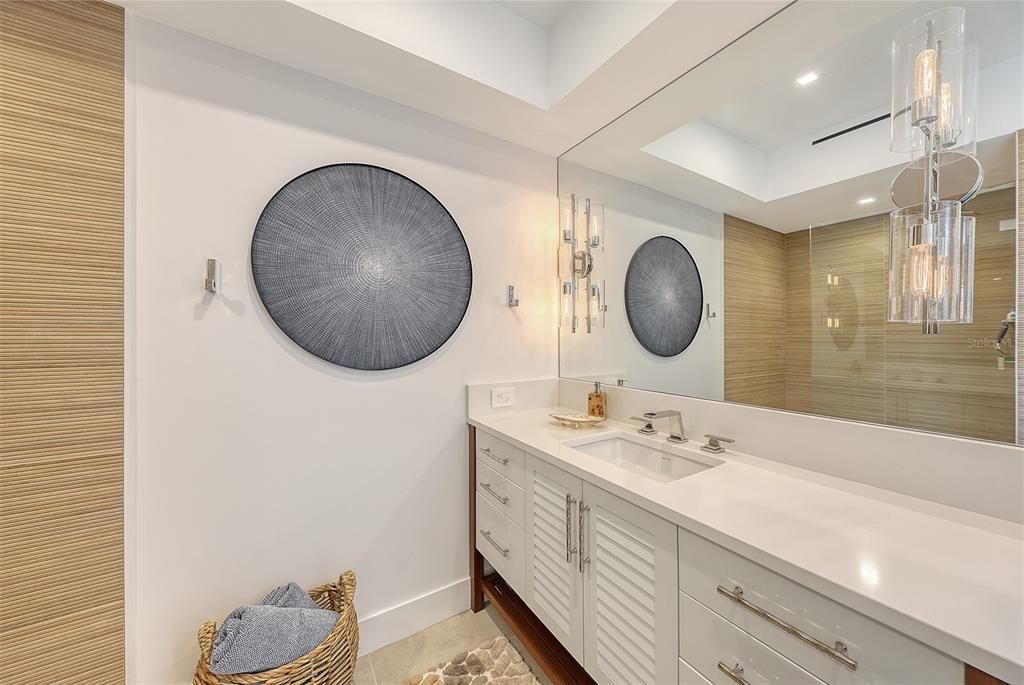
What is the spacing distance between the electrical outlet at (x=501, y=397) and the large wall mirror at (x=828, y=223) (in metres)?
0.60

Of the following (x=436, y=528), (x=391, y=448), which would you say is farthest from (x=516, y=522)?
(x=391, y=448)

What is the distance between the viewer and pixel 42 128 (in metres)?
1.09

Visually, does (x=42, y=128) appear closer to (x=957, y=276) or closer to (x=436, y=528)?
(x=436, y=528)

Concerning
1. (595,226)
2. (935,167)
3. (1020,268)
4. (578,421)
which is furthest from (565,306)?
(1020,268)

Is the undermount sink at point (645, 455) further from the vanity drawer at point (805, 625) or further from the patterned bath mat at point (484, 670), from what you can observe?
the patterned bath mat at point (484, 670)

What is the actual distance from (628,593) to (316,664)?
954 millimetres

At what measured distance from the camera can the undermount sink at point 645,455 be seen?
53.5 inches

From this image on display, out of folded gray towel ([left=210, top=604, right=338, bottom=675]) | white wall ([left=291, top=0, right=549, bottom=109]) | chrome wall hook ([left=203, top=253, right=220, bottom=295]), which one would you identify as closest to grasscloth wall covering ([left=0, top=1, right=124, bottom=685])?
chrome wall hook ([left=203, top=253, right=220, bottom=295])

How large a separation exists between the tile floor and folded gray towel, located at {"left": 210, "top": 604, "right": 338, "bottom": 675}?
1.23ft

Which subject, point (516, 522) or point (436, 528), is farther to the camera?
point (436, 528)

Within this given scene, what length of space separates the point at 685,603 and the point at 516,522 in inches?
29.0

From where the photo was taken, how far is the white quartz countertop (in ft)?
1.81

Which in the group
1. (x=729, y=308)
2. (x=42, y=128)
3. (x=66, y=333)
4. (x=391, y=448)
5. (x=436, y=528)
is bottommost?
(x=436, y=528)

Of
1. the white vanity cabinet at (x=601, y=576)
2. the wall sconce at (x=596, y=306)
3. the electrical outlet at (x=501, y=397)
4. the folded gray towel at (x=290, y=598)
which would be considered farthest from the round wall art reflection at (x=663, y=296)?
the folded gray towel at (x=290, y=598)
